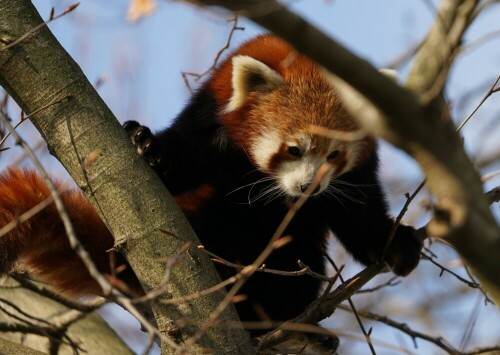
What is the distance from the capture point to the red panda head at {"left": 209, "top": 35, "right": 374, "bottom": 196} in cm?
435

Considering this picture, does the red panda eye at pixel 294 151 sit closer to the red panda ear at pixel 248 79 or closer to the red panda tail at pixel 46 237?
the red panda ear at pixel 248 79

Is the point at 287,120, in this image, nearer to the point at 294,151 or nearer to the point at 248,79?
the point at 294,151

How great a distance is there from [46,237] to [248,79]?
1558 mm

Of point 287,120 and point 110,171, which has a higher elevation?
point 110,171

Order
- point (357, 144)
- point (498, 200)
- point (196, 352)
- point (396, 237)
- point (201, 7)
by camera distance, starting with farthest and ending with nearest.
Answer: point (357, 144) < point (396, 237) < point (498, 200) < point (196, 352) < point (201, 7)

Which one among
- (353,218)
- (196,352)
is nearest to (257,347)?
(196,352)

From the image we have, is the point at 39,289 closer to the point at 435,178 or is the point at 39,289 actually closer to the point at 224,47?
the point at 224,47

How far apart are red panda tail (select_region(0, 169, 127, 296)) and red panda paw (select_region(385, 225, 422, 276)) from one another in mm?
1540

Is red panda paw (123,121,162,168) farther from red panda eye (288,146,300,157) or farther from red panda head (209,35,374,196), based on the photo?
red panda eye (288,146,300,157)

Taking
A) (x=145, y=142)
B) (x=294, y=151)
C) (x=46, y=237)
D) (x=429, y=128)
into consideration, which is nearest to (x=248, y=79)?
(x=294, y=151)

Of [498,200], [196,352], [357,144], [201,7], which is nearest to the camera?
[201,7]

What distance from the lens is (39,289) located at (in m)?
4.35

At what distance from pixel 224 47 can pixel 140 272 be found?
64.6 inches

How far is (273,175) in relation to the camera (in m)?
4.45
